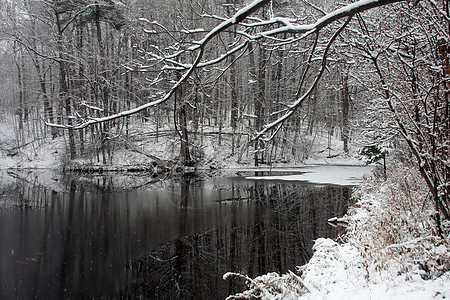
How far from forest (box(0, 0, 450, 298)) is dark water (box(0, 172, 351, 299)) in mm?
2322

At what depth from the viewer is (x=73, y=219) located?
930 centimetres

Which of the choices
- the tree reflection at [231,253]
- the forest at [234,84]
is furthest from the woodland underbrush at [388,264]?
the tree reflection at [231,253]

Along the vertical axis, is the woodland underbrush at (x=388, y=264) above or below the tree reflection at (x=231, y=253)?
above

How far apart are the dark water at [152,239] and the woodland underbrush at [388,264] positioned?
3.55ft

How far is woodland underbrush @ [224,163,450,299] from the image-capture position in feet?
10.4

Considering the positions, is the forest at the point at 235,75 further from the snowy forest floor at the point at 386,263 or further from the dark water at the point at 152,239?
the dark water at the point at 152,239

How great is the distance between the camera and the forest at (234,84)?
3.54 m

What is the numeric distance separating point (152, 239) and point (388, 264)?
5.24m

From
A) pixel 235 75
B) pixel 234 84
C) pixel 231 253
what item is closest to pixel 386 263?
pixel 231 253

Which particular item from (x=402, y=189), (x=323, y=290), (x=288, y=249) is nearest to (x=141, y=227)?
(x=288, y=249)

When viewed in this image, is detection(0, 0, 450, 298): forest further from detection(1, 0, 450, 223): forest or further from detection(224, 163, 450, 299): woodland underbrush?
Answer: detection(224, 163, 450, 299): woodland underbrush

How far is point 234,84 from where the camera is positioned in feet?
66.6

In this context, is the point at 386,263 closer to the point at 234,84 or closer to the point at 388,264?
the point at 388,264

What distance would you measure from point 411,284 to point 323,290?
1.09m
